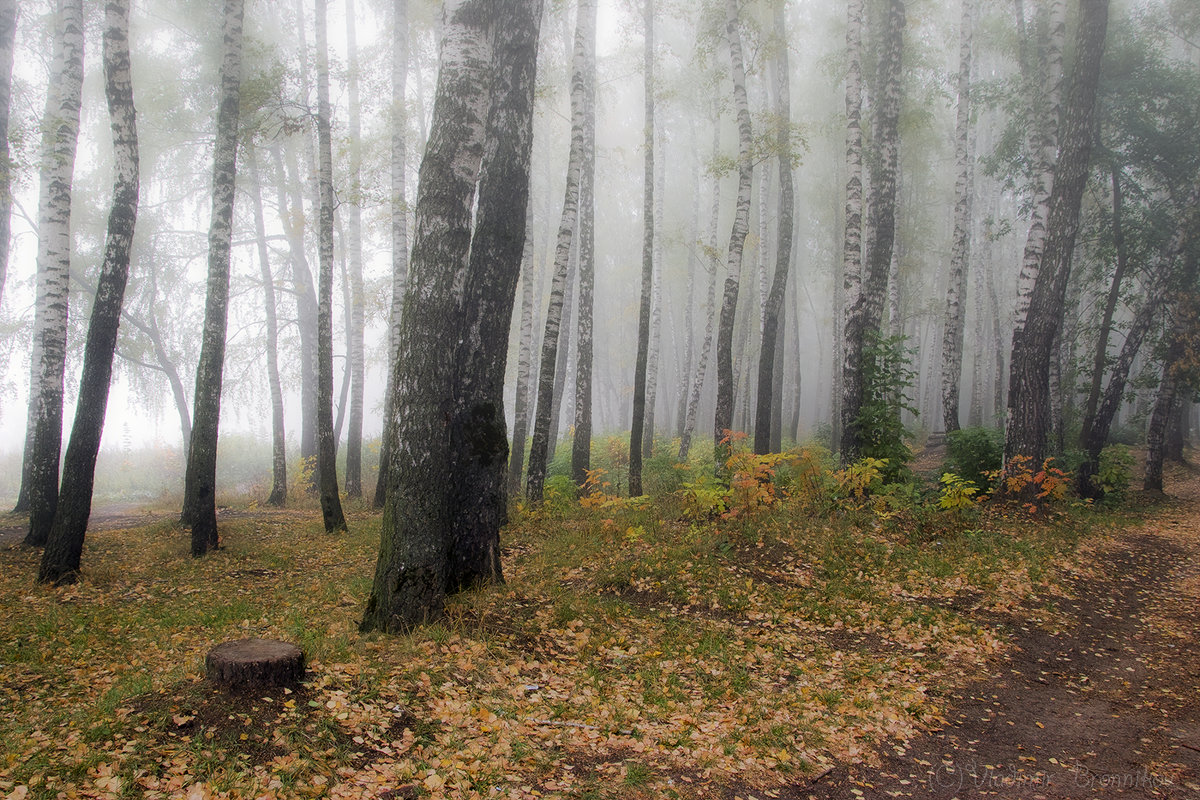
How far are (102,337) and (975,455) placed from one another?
46.6 feet

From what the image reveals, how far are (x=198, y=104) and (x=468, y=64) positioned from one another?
15.4 meters

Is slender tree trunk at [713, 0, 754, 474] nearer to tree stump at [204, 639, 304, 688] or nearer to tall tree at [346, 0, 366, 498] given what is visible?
tall tree at [346, 0, 366, 498]

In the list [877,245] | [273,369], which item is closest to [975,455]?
[877,245]

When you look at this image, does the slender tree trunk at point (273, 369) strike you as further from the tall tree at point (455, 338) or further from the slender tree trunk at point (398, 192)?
the tall tree at point (455, 338)

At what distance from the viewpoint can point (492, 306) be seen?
597 cm

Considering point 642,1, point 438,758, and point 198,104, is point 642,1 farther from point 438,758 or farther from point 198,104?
point 438,758

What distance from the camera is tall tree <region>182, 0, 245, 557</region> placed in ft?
29.5

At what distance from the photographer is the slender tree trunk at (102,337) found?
7297 mm

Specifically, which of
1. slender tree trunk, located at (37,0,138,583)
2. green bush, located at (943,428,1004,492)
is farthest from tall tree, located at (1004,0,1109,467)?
slender tree trunk, located at (37,0,138,583)

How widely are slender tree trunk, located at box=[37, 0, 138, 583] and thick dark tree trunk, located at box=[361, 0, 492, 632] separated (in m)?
4.41

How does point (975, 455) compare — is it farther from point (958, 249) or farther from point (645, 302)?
point (645, 302)

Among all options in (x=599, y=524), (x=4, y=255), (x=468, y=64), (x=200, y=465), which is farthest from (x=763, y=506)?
(x=4, y=255)

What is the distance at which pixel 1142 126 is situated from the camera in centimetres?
1405

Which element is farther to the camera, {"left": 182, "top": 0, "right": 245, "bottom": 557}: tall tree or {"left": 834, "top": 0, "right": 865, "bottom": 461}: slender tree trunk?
{"left": 834, "top": 0, "right": 865, "bottom": 461}: slender tree trunk
